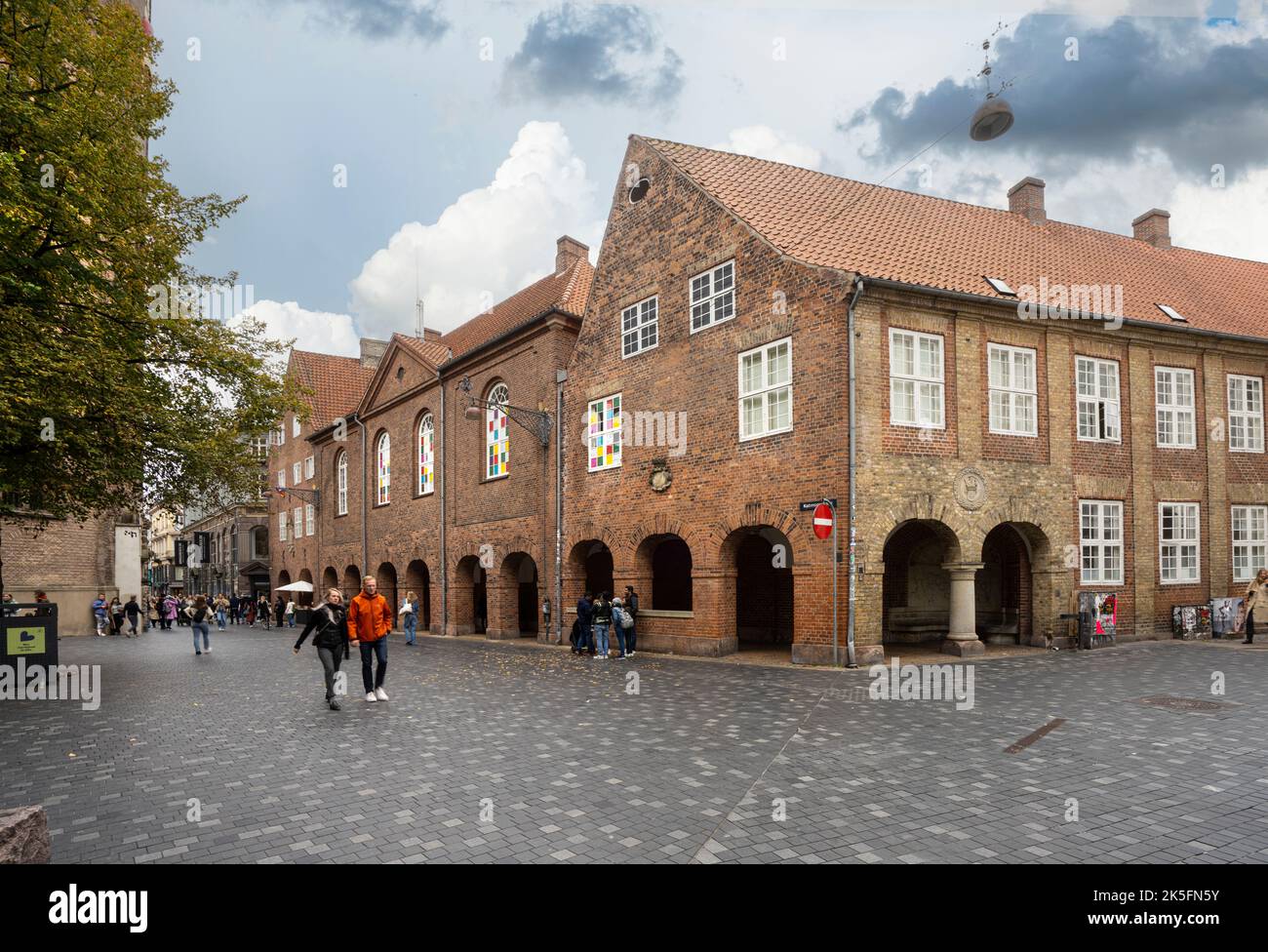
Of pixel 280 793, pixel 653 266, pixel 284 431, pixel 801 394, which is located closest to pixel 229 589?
pixel 284 431

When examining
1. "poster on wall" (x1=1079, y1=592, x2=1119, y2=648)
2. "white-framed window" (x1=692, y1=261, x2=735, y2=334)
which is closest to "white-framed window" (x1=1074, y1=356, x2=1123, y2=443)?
"poster on wall" (x1=1079, y1=592, x2=1119, y2=648)

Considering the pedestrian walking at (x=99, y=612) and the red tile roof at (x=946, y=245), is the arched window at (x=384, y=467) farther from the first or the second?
the red tile roof at (x=946, y=245)

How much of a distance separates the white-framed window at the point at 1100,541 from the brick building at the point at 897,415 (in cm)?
7

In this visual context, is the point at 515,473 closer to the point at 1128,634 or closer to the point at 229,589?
the point at 1128,634

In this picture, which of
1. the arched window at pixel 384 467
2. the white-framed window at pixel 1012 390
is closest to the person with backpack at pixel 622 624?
the white-framed window at pixel 1012 390

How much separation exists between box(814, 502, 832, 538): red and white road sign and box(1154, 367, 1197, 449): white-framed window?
1039 cm

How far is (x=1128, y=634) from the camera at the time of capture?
60.6 ft

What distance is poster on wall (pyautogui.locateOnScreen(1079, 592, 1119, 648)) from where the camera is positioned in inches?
683

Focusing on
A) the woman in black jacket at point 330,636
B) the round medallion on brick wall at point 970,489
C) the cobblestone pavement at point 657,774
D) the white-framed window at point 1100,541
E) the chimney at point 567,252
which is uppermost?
the chimney at point 567,252

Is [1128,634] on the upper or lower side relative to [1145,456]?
lower

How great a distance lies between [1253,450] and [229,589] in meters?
62.9

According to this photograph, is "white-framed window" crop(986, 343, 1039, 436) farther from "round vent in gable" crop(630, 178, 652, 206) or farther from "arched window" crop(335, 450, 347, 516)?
"arched window" crop(335, 450, 347, 516)

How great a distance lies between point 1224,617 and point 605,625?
49.4 ft

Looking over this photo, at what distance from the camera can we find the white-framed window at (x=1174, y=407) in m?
19.7
